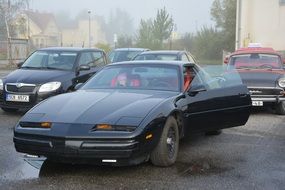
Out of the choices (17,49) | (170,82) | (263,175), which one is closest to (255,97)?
(170,82)

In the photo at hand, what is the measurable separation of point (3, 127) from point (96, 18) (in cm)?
11143

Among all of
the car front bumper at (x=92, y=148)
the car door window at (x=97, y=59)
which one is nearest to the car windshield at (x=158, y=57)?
the car door window at (x=97, y=59)

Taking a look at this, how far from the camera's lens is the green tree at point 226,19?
52.3 metres

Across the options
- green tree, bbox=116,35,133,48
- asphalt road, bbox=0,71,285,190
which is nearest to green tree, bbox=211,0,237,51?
green tree, bbox=116,35,133,48

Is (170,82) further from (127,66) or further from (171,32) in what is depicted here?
(171,32)

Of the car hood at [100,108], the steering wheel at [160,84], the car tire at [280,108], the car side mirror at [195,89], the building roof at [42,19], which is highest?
the building roof at [42,19]

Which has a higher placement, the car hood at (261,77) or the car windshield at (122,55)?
the car windshield at (122,55)

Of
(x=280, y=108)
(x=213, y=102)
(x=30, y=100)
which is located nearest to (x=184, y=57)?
(x=280, y=108)

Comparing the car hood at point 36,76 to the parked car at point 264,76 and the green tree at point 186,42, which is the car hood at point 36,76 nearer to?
the parked car at point 264,76

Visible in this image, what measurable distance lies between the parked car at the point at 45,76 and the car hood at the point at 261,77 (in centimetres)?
356

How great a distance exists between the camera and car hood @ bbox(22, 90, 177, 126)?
565 cm

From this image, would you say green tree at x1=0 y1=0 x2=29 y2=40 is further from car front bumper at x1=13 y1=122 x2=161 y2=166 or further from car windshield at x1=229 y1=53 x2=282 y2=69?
car front bumper at x1=13 y1=122 x2=161 y2=166

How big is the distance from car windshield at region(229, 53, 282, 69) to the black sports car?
170 inches

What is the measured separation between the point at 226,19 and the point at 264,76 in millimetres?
43482
